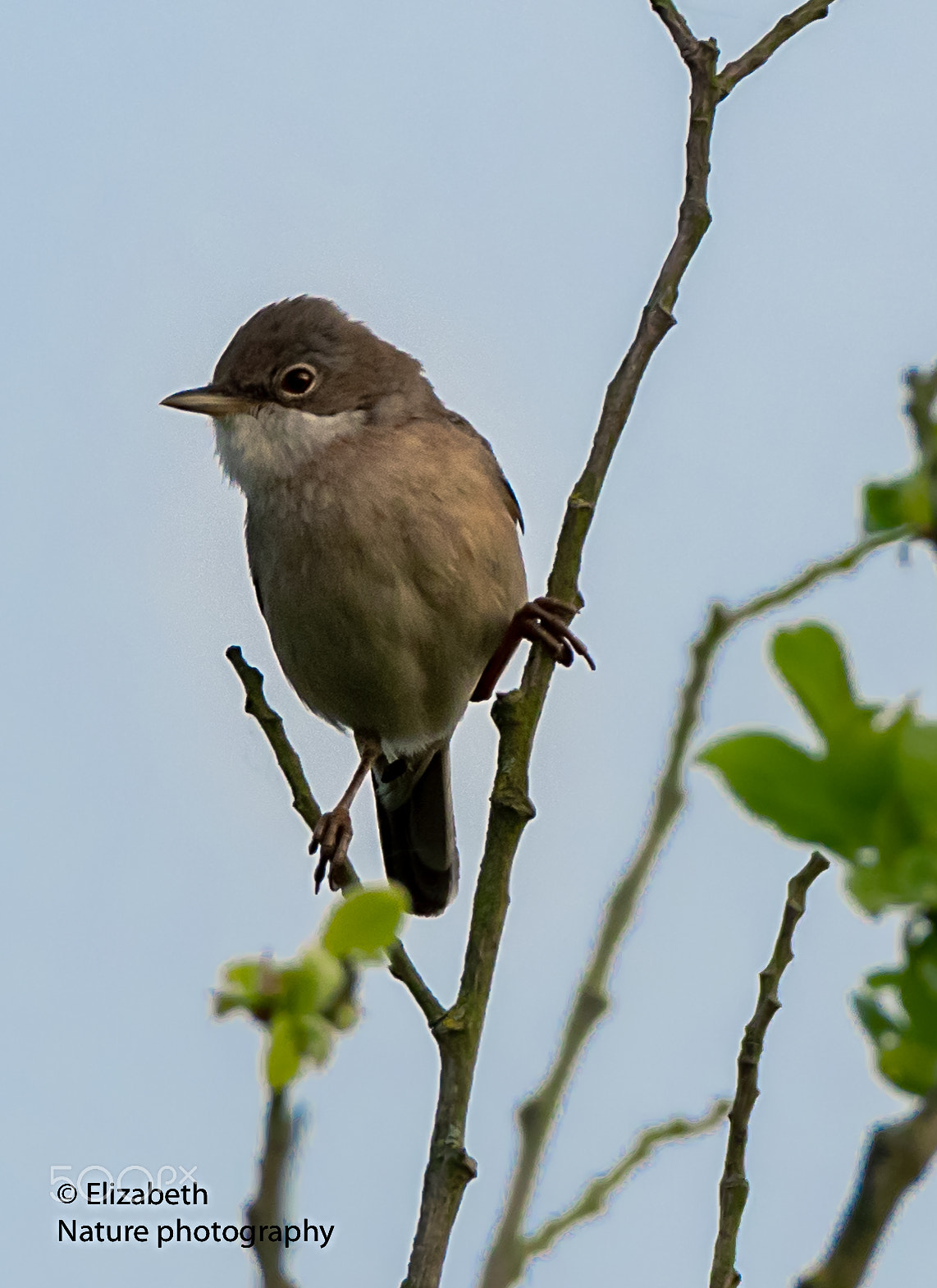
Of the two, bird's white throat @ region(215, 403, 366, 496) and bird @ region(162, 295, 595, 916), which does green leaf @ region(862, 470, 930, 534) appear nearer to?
bird @ region(162, 295, 595, 916)

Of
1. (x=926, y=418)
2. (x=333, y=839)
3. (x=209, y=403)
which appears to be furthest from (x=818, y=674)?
(x=209, y=403)

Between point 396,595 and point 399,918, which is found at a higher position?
point 396,595

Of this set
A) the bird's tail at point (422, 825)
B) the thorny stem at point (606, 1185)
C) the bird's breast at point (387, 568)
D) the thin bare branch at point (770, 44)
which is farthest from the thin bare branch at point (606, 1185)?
the bird's tail at point (422, 825)

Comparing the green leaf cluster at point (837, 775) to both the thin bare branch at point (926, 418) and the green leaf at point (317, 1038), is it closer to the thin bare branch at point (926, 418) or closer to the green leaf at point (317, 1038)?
the thin bare branch at point (926, 418)

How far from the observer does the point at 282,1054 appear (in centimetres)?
131

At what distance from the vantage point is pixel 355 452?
23.3ft

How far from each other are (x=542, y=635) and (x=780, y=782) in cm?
363

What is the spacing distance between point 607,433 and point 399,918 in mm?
3268

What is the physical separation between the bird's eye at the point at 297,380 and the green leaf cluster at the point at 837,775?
249 inches

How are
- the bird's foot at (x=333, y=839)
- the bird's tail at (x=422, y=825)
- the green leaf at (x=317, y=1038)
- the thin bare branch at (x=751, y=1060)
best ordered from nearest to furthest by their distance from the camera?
the green leaf at (x=317, y=1038)
the thin bare branch at (x=751, y=1060)
the bird's foot at (x=333, y=839)
the bird's tail at (x=422, y=825)

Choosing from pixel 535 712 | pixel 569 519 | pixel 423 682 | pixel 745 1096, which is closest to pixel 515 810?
pixel 535 712

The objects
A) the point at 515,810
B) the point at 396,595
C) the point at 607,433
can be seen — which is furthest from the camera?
the point at 396,595

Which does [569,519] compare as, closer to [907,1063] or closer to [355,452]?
[355,452]

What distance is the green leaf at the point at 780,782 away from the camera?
4.56ft
